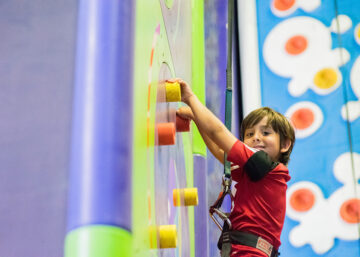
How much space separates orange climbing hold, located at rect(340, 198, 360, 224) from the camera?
5.81ft

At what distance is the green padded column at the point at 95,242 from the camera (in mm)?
426

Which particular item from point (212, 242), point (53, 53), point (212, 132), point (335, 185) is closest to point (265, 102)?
point (335, 185)

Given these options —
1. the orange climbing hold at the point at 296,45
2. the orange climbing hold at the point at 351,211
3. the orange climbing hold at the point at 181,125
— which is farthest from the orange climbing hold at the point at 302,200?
the orange climbing hold at the point at 181,125

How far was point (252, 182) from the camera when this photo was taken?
1.02 meters

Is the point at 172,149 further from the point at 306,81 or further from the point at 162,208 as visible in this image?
the point at 306,81

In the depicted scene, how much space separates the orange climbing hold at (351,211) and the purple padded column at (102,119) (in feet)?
4.80

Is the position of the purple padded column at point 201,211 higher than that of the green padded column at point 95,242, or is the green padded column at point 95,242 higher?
the purple padded column at point 201,211

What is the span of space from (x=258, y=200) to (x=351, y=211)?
0.90 m

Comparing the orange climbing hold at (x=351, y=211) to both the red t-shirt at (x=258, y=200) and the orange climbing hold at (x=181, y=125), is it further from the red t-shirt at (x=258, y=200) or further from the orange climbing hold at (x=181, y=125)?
the orange climbing hold at (x=181, y=125)

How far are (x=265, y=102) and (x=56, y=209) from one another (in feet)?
4.64

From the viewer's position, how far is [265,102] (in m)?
2.00

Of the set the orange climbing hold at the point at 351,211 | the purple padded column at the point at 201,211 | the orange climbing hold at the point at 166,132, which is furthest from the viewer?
the orange climbing hold at the point at 351,211

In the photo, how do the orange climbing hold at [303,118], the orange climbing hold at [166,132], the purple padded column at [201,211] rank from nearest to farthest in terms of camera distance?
the orange climbing hold at [166,132]
the purple padded column at [201,211]
the orange climbing hold at [303,118]

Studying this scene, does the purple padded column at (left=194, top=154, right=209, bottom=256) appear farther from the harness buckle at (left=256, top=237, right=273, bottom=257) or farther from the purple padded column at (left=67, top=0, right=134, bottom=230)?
the purple padded column at (left=67, top=0, right=134, bottom=230)
